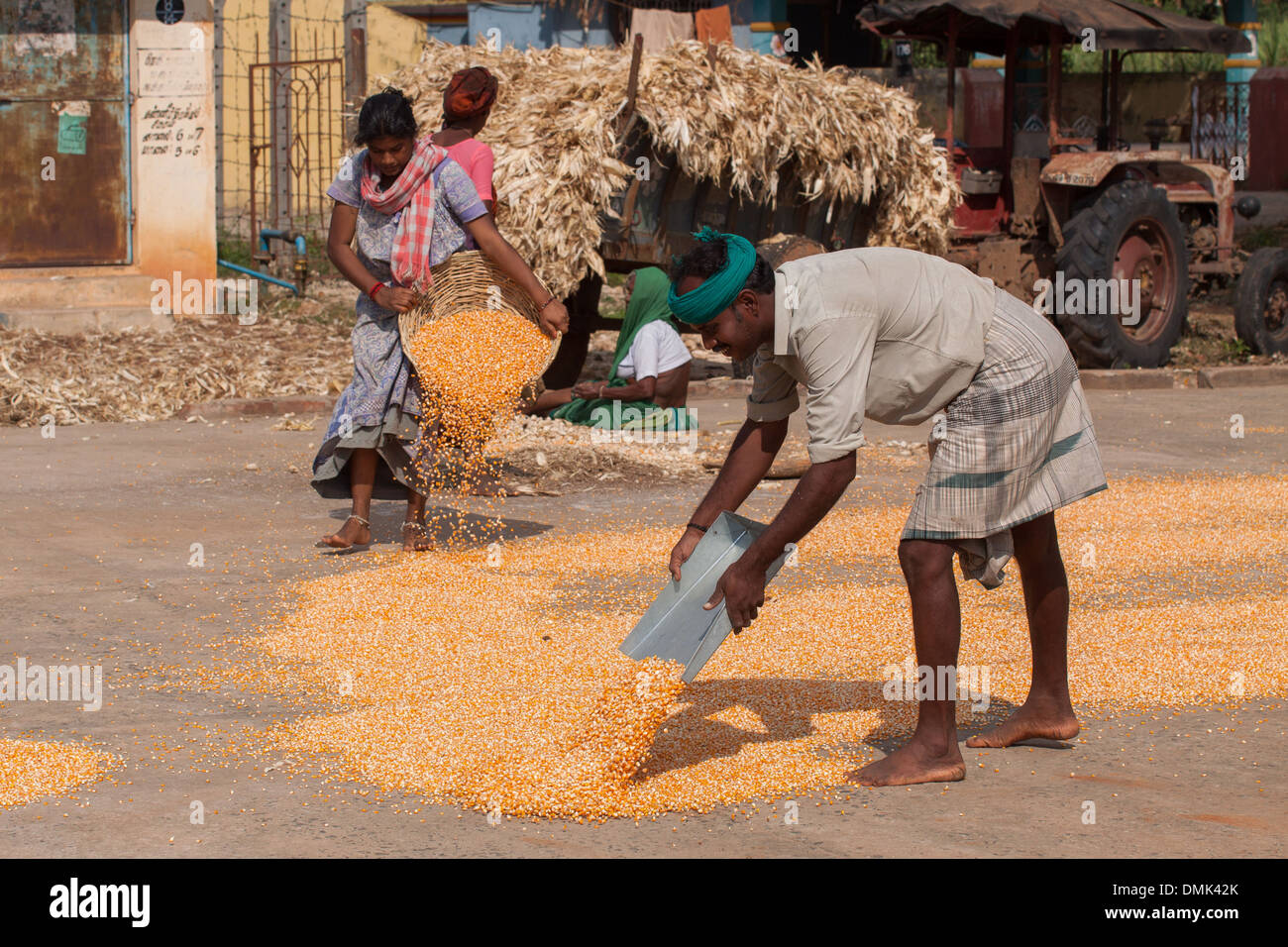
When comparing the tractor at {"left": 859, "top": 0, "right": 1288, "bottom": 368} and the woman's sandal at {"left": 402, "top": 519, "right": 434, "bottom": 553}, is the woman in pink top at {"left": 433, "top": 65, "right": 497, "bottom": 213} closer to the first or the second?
the woman's sandal at {"left": 402, "top": 519, "right": 434, "bottom": 553}

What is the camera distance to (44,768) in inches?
157

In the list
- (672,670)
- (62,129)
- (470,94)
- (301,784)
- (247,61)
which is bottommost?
(301,784)

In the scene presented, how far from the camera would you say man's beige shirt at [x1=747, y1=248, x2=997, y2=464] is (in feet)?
12.1

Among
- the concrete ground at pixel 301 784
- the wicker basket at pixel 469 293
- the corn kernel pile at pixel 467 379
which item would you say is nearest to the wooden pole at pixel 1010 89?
the wicker basket at pixel 469 293

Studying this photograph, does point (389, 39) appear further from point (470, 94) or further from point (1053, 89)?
point (470, 94)

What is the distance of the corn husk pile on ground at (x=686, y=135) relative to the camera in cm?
970

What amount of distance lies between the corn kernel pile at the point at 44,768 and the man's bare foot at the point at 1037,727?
2.40 meters

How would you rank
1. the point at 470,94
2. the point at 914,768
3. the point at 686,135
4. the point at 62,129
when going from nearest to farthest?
the point at 914,768 < the point at 470,94 < the point at 686,135 < the point at 62,129

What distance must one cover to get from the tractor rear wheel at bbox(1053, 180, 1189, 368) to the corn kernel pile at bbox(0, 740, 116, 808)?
1004 cm

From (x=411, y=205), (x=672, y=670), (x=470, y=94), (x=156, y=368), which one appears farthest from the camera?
(x=156, y=368)

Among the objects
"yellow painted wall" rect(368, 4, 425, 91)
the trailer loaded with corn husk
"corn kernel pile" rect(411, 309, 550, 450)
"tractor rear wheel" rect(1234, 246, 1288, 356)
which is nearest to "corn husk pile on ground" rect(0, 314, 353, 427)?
the trailer loaded with corn husk

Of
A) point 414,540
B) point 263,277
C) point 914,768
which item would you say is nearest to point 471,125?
point 414,540

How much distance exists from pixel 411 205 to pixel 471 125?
958 mm

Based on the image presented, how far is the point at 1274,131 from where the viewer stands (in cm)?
3011
